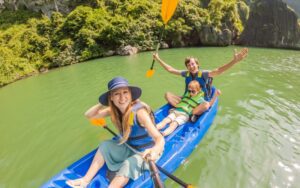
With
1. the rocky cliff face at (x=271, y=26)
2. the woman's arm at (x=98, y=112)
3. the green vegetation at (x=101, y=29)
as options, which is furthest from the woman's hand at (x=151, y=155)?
the rocky cliff face at (x=271, y=26)

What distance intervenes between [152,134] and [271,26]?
2350 cm

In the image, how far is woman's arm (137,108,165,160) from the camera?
2.23 meters

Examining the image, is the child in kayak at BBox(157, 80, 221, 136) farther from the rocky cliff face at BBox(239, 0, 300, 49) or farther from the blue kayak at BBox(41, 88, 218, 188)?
the rocky cliff face at BBox(239, 0, 300, 49)

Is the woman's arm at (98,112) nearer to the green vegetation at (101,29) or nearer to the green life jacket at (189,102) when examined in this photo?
the green life jacket at (189,102)

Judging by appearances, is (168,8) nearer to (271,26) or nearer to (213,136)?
(213,136)

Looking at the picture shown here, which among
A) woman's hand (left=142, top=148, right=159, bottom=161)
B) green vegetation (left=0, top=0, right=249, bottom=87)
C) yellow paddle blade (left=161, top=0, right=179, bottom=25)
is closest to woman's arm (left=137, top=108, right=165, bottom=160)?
woman's hand (left=142, top=148, right=159, bottom=161)

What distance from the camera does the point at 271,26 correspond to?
2186 centimetres

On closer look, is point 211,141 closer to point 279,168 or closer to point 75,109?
point 279,168

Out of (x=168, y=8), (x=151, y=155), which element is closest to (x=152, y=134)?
(x=151, y=155)

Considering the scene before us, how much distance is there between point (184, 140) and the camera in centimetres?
344

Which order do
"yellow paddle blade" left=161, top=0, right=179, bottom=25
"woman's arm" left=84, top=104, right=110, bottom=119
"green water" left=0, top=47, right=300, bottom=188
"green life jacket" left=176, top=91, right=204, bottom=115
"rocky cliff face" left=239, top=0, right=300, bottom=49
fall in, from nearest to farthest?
1. "woman's arm" left=84, top=104, right=110, bottom=119
2. "green water" left=0, top=47, right=300, bottom=188
3. "green life jacket" left=176, top=91, right=204, bottom=115
4. "yellow paddle blade" left=161, top=0, right=179, bottom=25
5. "rocky cliff face" left=239, top=0, right=300, bottom=49

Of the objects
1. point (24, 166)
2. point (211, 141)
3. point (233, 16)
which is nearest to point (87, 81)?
point (24, 166)

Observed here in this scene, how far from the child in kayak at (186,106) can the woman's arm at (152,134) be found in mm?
1400

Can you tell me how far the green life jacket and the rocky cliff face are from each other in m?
19.6
